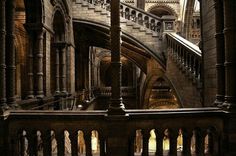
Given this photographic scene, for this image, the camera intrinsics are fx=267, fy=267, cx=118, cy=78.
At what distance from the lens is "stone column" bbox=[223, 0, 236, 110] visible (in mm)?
4293

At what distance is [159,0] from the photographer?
24797 millimetres

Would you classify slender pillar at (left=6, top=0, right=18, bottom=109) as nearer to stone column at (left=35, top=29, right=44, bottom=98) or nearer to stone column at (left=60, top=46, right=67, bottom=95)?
stone column at (left=35, top=29, right=44, bottom=98)

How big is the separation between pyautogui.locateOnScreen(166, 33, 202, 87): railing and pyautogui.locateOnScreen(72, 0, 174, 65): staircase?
110 cm

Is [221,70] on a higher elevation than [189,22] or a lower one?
lower

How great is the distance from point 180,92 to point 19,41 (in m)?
9.25

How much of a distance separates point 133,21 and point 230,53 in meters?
8.28

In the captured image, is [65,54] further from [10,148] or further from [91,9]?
[10,148]

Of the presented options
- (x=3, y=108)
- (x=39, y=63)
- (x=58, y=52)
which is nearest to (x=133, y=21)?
(x=58, y=52)

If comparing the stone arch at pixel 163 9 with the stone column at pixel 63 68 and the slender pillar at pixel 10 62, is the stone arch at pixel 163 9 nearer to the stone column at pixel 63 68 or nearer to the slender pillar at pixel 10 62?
the stone column at pixel 63 68

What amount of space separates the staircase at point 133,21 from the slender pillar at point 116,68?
7.76 m

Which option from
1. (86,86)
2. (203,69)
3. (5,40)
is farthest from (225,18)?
(86,86)

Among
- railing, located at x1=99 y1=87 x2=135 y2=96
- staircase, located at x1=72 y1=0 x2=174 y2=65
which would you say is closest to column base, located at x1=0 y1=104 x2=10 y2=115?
staircase, located at x1=72 y1=0 x2=174 y2=65

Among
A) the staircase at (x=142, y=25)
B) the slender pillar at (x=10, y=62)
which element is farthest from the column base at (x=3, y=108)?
the staircase at (x=142, y=25)

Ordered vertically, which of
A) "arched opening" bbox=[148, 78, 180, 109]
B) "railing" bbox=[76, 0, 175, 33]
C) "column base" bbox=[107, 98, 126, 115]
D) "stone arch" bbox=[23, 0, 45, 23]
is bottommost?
"arched opening" bbox=[148, 78, 180, 109]
